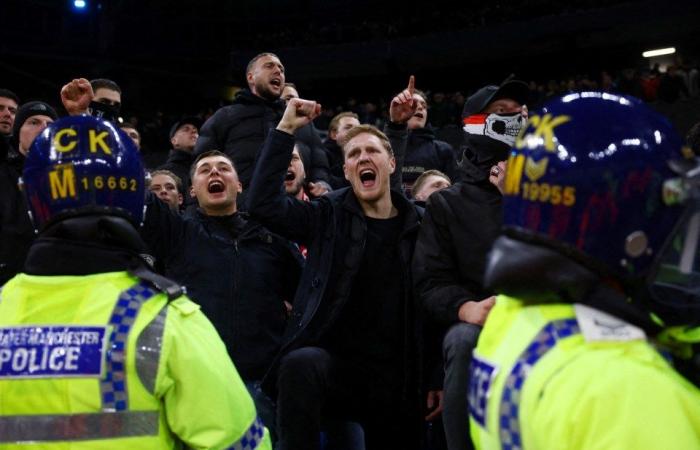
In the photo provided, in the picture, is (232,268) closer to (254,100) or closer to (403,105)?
(403,105)

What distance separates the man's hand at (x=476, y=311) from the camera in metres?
2.98

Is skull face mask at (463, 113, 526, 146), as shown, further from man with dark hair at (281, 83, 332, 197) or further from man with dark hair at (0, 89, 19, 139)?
man with dark hair at (0, 89, 19, 139)

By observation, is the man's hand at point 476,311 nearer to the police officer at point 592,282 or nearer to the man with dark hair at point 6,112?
the police officer at point 592,282

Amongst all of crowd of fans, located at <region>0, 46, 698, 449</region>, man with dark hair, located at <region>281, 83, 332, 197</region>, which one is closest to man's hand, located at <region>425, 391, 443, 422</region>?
crowd of fans, located at <region>0, 46, 698, 449</region>

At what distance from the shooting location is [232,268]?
14.5ft

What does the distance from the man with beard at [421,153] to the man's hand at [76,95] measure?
9.54ft

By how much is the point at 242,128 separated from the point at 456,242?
317cm

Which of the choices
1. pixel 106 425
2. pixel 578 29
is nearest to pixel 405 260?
pixel 106 425

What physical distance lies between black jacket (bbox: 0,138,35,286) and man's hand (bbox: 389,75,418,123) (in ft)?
6.88

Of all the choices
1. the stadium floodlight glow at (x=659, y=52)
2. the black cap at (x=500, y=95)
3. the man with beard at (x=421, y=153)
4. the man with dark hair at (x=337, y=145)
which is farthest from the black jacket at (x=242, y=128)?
the stadium floodlight glow at (x=659, y=52)

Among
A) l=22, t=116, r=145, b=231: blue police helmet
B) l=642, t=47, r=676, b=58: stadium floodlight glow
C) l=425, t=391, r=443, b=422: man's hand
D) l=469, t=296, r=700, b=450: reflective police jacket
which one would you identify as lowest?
l=425, t=391, r=443, b=422: man's hand

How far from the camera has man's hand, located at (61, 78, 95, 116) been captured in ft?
13.0

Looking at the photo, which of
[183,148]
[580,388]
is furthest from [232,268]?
[580,388]

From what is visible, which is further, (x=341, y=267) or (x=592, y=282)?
(x=341, y=267)
